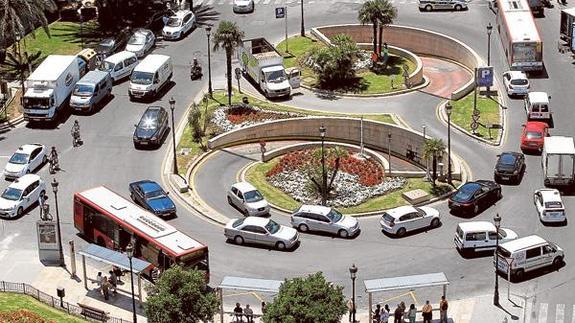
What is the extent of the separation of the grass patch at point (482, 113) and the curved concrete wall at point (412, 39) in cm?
1065

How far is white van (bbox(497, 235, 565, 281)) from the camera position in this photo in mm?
66562

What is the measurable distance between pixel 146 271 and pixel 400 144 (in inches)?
1076

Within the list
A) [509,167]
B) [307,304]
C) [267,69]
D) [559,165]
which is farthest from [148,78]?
[307,304]

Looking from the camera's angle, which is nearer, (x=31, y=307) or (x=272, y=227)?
(x=31, y=307)

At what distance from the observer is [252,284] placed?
63219mm

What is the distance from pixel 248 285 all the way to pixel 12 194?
20.4 meters

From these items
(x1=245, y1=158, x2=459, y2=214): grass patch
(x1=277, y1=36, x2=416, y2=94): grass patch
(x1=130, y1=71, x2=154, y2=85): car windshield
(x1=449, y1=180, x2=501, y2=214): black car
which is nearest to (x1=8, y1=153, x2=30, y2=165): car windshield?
(x1=130, y1=71, x2=154, y2=85): car windshield

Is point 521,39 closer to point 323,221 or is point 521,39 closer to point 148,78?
point 148,78

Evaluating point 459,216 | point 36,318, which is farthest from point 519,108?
point 36,318

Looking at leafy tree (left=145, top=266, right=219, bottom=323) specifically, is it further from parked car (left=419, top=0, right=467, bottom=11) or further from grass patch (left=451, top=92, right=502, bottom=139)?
parked car (left=419, top=0, right=467, bottom=11)

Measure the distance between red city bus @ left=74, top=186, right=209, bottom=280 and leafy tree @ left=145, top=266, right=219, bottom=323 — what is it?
5396 millimetres

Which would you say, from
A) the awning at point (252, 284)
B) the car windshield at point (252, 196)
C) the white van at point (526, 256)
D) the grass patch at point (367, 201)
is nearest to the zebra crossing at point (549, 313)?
the white van at point (526, 256)

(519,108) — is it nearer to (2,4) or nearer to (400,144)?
(400,144)

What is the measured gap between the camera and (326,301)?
57.4 metres
